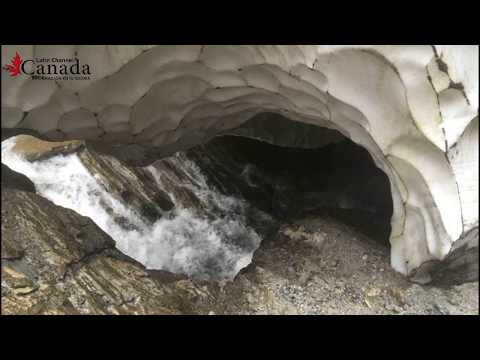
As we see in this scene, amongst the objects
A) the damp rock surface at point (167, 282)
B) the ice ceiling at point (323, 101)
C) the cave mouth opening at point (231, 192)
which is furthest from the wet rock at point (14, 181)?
the cave mouth opening at point (231, 192)

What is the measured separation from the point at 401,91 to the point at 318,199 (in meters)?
2.36

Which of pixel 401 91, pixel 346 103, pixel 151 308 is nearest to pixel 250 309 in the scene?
pixel 151 308

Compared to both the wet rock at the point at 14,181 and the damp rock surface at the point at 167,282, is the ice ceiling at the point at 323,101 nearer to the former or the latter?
the damp rock surface at the point at 167,282

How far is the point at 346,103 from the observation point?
3.31 m

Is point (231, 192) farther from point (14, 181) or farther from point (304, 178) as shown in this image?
point (14, 181)

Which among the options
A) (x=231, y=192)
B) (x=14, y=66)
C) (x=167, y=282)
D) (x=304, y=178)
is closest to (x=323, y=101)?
(x=167, y=282)

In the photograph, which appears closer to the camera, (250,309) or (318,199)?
(250,309)

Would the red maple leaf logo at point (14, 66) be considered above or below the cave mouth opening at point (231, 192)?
above

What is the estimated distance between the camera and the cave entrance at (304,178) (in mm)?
4922

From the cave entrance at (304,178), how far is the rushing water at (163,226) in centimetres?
34

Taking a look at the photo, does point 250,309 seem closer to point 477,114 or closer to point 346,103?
point 346,103

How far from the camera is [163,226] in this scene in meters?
5.04

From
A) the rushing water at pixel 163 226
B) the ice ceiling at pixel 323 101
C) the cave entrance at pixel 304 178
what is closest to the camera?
the ice ceiling at pixel 323 101

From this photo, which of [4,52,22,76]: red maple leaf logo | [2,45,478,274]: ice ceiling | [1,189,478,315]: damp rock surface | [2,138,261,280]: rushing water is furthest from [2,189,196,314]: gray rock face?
[4,52,22,76]: red maple leaf logo
